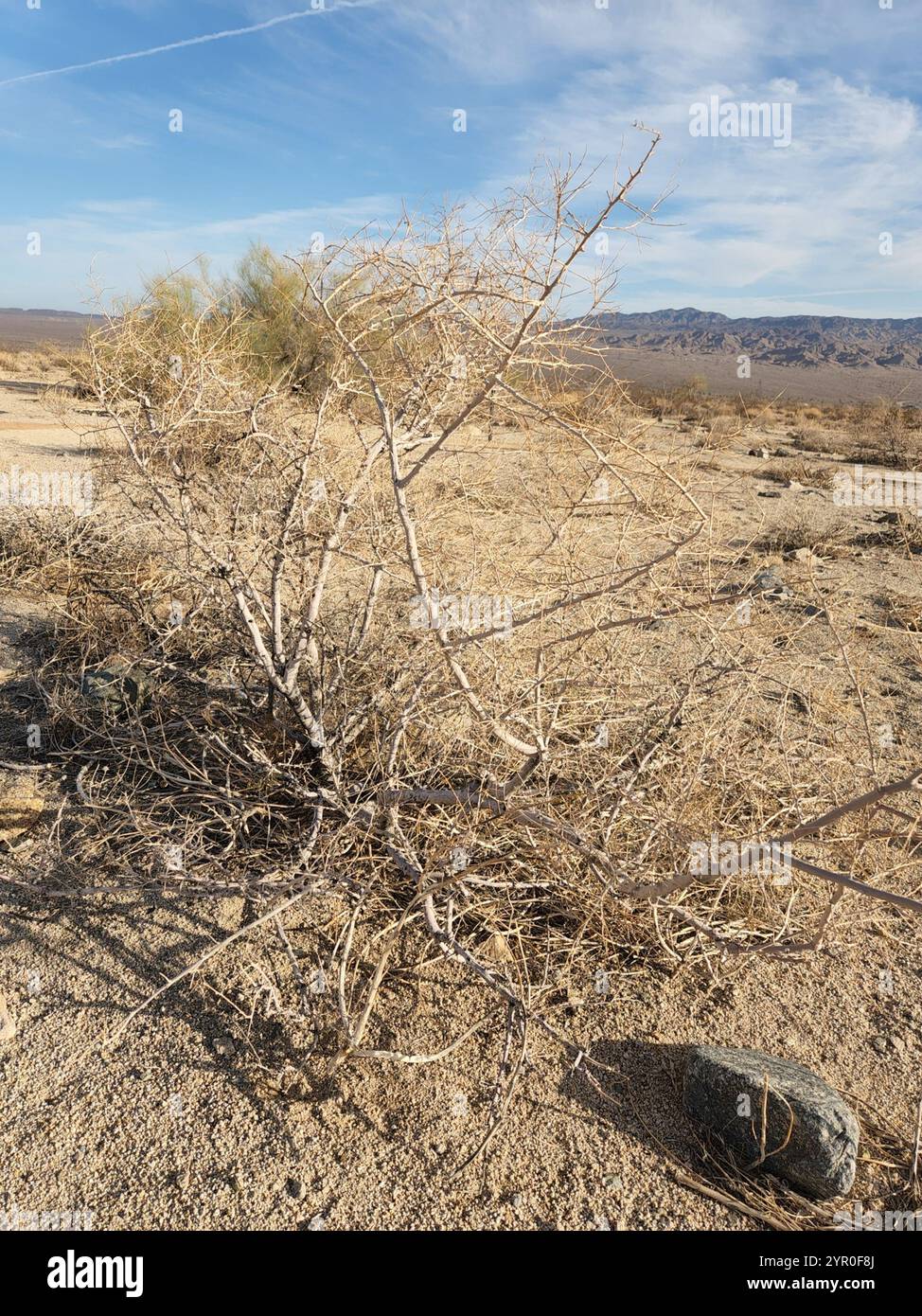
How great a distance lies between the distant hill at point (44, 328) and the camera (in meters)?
5.39

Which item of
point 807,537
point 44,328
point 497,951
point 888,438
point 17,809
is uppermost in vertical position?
point 44,328

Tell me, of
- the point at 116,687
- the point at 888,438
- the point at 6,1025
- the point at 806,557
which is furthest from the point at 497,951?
the point at 888,438

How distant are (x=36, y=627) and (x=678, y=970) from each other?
411 centimetres

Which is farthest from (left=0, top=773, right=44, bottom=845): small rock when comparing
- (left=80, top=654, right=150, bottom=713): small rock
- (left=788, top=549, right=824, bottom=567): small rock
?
(left=788, top=549, right=824, bottom=567): small rock

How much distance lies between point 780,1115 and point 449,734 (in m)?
1.59

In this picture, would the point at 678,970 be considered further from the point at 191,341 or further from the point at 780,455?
the point at 780,455

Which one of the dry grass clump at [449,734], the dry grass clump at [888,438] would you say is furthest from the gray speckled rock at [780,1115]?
the dry grass clump at [888,438]

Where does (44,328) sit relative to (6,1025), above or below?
above

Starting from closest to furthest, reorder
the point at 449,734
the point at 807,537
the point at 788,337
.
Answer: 1. the point at 449,734
2. the point at 807,537
3. the point at 788,337

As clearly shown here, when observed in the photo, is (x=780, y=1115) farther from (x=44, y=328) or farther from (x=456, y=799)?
(x=44, y=328)

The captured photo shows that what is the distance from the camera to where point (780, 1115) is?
6.95 feet

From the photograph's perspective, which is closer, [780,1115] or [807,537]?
[780,1115]

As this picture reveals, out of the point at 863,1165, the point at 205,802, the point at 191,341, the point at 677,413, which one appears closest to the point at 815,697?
the point at 863,1165

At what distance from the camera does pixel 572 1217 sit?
6.62ft
